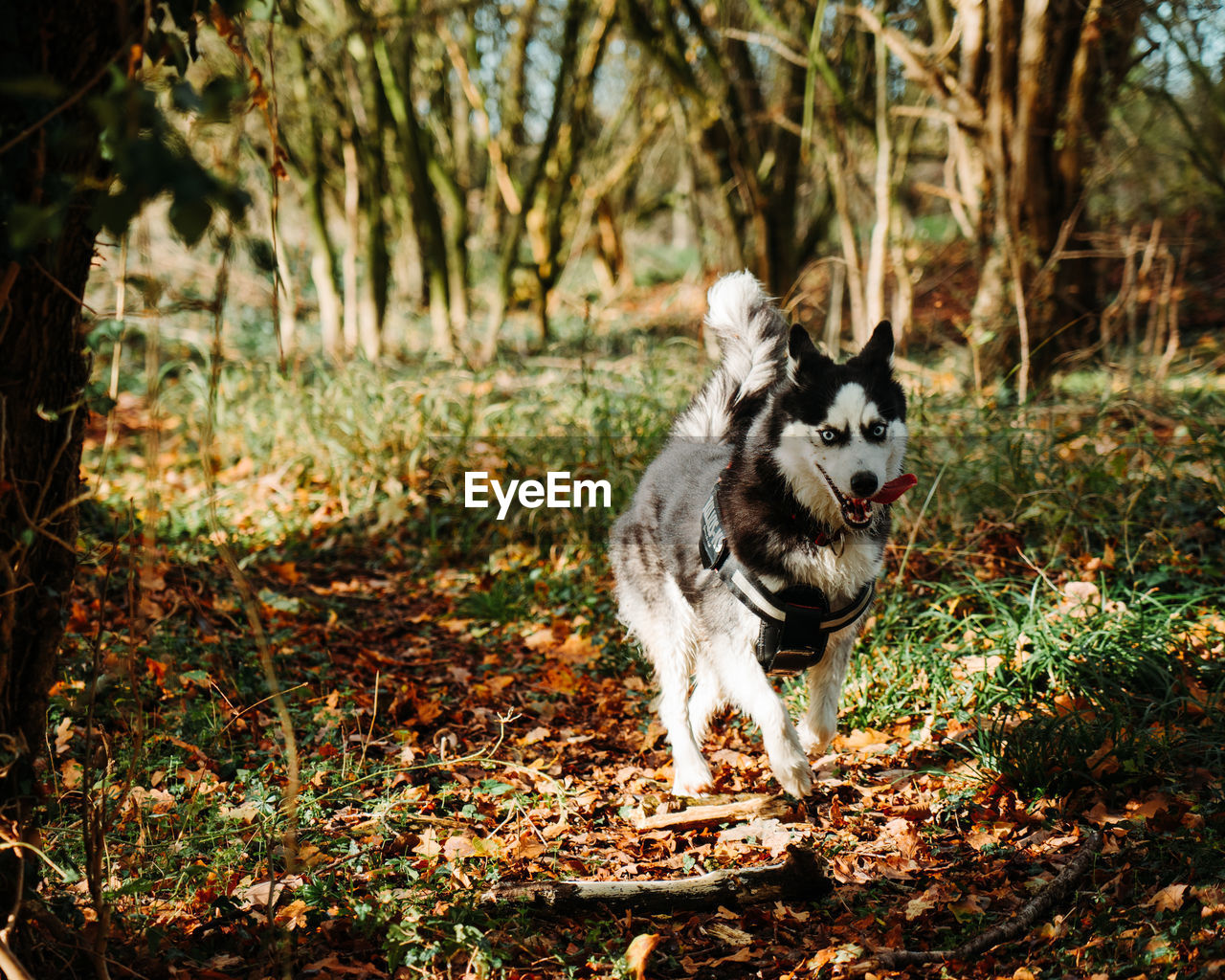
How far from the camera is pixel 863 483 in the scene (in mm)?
2855

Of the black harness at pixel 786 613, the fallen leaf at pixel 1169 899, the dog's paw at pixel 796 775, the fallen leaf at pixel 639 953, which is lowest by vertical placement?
the fallen leaf at pixel 639 953

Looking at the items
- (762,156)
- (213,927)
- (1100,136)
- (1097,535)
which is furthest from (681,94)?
(213,927)

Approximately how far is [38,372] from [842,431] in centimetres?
224

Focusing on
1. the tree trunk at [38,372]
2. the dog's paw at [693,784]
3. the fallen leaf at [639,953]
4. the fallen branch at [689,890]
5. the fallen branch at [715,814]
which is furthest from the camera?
the dog's paw at [693,784]

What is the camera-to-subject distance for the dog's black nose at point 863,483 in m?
2.85

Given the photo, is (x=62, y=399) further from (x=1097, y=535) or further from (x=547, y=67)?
(x=547, y=67)

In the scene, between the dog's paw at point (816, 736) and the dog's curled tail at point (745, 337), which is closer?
the dog's paw at point (816, 736)

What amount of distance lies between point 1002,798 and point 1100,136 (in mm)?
6180

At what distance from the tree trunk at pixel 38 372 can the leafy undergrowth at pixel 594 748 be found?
0.51 feet

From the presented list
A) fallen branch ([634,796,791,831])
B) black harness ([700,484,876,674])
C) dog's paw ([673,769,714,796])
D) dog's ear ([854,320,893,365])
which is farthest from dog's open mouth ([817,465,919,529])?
dog's paw ([673,769,714,796])

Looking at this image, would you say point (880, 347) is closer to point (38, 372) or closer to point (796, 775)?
point (796, 775)

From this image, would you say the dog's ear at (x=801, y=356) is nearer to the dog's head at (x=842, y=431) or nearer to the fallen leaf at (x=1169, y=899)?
the dog's head at (x=842, y=431)

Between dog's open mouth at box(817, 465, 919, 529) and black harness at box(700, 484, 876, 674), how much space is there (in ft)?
1.05

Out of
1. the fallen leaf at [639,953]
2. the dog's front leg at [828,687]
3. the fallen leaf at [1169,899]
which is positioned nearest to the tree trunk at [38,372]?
the fallen leaf at [639,953]
